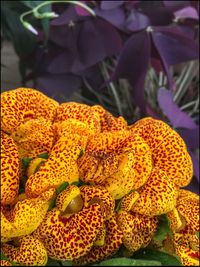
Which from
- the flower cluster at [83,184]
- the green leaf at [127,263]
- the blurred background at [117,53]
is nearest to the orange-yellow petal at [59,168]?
the flower cluster at [83,184]

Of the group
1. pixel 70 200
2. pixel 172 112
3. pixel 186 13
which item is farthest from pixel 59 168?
pixel 186 13

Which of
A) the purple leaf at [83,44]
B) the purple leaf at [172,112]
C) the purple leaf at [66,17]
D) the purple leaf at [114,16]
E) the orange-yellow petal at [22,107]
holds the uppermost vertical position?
the orange-yellow petal at [22,107]

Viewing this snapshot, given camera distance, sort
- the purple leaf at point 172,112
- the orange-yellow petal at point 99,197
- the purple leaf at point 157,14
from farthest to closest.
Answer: the purple leaf at point 157,14
the purple leaf at point 172,112
the orange-yellow petal at point 99,197

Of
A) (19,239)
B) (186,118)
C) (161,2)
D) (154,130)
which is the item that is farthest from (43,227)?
(161,2)

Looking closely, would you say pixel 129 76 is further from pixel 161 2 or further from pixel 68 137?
pixel 68 137

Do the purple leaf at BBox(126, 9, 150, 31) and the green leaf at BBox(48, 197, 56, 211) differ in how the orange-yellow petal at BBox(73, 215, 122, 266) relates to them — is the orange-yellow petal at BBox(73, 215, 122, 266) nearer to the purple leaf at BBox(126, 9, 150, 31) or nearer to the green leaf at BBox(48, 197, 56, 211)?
the green leaf at BBox(48, 197, 56, 211)

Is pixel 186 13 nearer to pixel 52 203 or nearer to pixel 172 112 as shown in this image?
pixel 172 112

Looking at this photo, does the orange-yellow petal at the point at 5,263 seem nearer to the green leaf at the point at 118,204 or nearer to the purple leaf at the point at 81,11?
the green leaf at the point at 118,204
